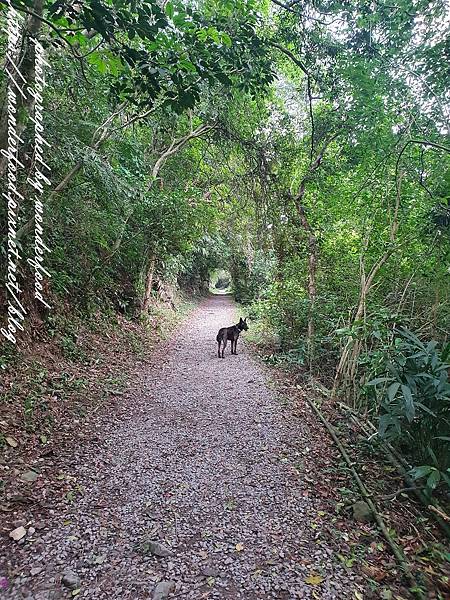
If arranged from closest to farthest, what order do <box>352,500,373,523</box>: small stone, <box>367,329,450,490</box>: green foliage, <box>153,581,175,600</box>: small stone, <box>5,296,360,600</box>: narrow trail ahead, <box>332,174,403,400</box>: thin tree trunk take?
<box>153,581,175,600</box>: small stone
<box>5,296,360,600</box>: narrow trail ahead
<box>352,500,373,523</box>: small stone
<box>367,329,450,490</box>: green foliage
<box>332,174,403,400</box>: thin tree trunk

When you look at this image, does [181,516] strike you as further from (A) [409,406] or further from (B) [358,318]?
(B) [358,318]

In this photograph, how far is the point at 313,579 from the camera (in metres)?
2.21

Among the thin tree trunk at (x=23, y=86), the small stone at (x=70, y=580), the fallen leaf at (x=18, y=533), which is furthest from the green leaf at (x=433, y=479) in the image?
the thin tree trunk at (x=23, y=86)

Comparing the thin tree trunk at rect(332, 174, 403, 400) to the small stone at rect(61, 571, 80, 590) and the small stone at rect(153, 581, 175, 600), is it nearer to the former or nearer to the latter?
the small stone at rect(153, 581, 175, 600)

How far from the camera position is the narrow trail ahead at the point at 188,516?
2.14 metres

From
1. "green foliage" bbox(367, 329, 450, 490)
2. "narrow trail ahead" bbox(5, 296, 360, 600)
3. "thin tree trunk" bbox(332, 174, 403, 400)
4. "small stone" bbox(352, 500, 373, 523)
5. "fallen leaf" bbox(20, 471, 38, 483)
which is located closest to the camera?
"narrow trail ahead" bbox(5, 296, 360, 600)

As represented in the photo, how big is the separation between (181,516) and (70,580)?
0.88m

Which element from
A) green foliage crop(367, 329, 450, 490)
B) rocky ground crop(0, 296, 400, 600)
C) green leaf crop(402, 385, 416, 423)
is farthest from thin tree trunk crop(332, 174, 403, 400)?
green leaf crop(402, 385, 416, 423)

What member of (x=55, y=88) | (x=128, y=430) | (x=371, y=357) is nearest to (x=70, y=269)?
(x=55, y=88)

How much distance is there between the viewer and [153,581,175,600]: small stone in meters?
2.04

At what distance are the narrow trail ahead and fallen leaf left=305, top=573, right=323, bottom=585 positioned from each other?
18 millimetres

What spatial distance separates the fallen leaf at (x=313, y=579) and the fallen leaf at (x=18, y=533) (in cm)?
189

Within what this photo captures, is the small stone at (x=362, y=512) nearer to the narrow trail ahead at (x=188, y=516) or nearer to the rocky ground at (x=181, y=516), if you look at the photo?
the rocky ground at (x=181, y=516)

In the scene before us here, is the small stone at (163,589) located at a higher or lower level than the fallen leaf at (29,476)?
lower
